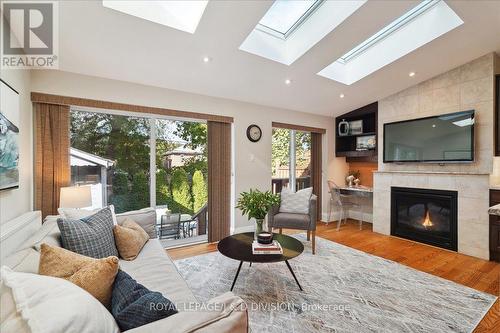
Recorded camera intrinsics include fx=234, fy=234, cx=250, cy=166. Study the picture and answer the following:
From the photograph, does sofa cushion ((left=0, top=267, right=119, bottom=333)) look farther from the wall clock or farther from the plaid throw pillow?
the wall clock

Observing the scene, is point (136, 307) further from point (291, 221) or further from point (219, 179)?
point (219, 179)

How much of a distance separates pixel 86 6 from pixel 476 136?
15.9ft

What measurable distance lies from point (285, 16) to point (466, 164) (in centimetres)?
334

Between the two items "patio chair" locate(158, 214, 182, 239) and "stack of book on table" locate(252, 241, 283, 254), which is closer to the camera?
"stack of book on table" locate(252, 241, 283, 254)

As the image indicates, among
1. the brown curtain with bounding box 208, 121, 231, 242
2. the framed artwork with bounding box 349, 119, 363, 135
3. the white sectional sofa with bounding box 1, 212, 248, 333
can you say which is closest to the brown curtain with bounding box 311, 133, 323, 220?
the framed artwork with bounding box 349, 119, 363, 135

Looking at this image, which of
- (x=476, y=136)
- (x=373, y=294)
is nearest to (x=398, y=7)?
(x=476, y=136)

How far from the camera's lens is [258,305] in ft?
6.76

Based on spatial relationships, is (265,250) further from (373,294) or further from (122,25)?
(122,25)

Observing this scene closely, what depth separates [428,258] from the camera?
10.3 feet

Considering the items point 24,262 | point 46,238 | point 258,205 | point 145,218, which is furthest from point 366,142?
point 24,262

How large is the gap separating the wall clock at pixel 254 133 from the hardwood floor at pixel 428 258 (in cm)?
180

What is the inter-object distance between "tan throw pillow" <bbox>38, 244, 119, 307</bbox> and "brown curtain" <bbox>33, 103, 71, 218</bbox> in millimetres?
1887

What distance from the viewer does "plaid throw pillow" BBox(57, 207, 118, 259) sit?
5.24ft

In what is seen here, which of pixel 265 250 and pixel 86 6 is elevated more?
pixel 86 6
